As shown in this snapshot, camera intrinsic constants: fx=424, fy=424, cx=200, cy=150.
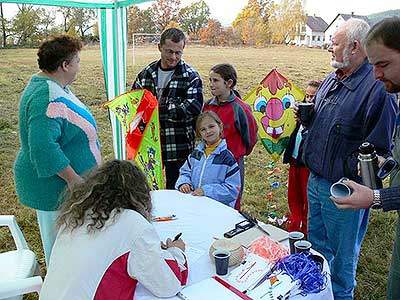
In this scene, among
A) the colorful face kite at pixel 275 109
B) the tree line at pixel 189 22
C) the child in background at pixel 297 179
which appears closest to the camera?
the child in background at pixel 297 179

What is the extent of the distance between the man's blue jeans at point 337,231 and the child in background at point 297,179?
1.95ft

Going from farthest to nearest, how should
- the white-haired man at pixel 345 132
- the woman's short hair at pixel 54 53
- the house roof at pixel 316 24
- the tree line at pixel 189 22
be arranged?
the tree line at pixel 189 22
the house roof at pixel 316 24
the woman's short hair at pixel 54 53
the white-haired man at pixel 345 132

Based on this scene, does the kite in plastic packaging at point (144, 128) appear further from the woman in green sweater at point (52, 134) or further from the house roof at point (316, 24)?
the house roof at point (316, 24)

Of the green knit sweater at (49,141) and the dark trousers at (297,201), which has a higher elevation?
the green knit sweater at (49,141)

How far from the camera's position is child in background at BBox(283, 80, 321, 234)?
9.55 feet

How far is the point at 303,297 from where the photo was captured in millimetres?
1311

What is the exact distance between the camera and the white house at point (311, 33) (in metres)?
5.77

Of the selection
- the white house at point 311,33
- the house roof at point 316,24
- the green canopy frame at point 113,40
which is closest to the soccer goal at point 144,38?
the white house at point 311,33

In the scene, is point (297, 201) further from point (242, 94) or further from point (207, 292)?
point (242, 94)

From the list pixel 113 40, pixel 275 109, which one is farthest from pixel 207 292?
pixel 113 40

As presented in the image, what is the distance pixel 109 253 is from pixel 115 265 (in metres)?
0.04

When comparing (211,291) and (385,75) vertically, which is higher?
(385,75)

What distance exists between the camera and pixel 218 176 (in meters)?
2.29

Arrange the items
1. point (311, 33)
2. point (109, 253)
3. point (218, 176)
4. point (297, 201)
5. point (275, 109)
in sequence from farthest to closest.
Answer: point (311, 33) < point (275, 109) < point (297, 201) < point (218, 176) < point (109, 253)
